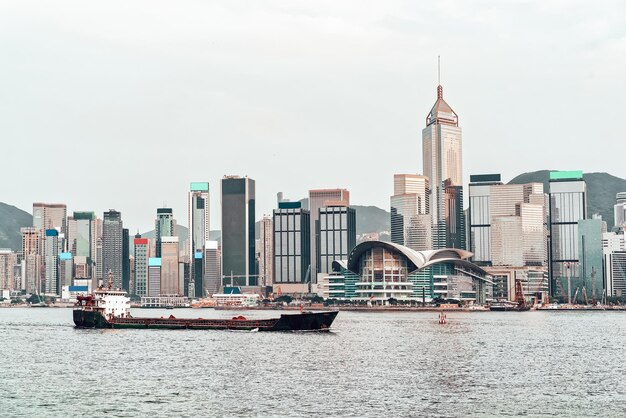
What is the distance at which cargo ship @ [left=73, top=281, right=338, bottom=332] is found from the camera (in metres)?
150

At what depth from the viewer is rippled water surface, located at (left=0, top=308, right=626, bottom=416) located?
208ft

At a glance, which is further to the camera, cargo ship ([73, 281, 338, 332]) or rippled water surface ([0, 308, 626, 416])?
cargo ship ([73, 281, 338, 332])

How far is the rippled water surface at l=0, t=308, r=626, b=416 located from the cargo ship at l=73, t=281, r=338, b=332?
18.1 m

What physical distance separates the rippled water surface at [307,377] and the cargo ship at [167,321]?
1807 centimetres

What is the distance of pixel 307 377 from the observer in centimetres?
8019

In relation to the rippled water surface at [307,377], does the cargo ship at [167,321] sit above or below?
above

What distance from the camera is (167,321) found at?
526 ft

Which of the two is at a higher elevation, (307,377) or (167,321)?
(167,321)

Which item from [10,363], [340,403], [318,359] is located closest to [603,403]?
[340,403]

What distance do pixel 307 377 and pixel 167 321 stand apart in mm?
84119

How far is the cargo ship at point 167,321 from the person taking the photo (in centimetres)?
14950

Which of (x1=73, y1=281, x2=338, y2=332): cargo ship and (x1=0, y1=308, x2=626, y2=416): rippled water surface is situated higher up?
(x1=73, y1=281, x2=338, y2=332): cargo ship

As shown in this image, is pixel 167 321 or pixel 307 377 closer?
pixel 307 377

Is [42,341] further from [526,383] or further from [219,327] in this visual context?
[526,383]
